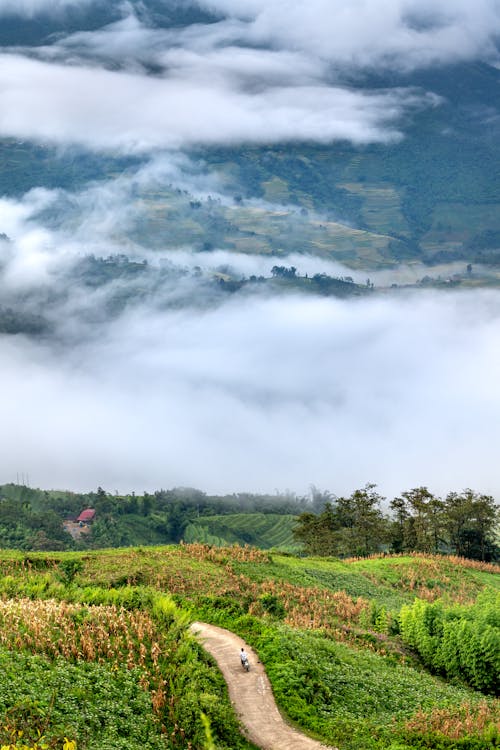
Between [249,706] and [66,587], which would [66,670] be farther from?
[66,587]

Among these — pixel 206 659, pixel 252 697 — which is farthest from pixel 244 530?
pixel 252 697

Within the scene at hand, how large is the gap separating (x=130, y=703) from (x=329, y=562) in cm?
3584

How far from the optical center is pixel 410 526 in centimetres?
8162

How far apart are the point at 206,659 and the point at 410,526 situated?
188 ft

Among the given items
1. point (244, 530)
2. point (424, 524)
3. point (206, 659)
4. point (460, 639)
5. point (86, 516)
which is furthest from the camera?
point (244, 530)

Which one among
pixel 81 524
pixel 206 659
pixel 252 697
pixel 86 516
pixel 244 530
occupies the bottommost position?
pixel 252 697

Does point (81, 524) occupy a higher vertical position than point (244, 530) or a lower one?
higher

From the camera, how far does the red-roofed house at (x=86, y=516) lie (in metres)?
166

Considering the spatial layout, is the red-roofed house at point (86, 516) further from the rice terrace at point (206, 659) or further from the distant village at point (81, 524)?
the rice terrace at point (206, 659)

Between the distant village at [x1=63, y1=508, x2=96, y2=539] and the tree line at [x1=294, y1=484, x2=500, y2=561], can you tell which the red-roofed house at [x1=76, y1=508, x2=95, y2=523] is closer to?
the distant village at [x1=63, y1=508, x2=96, y2=539]

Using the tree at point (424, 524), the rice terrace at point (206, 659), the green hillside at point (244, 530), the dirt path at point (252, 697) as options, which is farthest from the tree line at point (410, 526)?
the green hillside at point (244, 530)

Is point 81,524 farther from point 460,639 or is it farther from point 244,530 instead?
point 460,639

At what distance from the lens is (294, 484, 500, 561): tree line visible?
79.7 metres

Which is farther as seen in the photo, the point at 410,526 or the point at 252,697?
the point at 410,526
